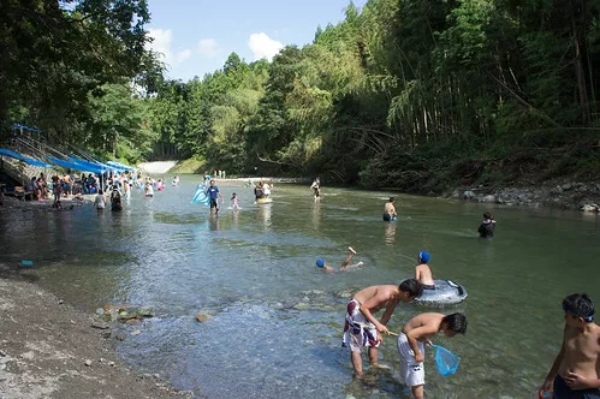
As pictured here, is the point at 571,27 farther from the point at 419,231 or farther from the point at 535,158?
the point at 419,231

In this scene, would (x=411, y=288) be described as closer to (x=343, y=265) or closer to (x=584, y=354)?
(x=584, y=354)

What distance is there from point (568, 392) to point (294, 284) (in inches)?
295

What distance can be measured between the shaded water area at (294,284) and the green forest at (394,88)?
5.13 metres

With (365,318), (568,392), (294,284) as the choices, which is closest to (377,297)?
(365,318)

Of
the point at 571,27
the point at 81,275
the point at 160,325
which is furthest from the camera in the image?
the point at 571,27

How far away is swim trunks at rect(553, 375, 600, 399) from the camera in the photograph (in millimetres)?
4195

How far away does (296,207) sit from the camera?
29.1m

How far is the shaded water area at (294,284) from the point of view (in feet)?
22.3

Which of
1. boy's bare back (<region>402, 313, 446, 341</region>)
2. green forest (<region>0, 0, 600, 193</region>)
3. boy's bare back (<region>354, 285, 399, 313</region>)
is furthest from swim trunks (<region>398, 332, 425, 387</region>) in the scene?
green forest (<region>0, 0, 600, 193</region>)

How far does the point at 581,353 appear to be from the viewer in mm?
4258

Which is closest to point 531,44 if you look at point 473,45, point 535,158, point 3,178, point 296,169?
point 473,45

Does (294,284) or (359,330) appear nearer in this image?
(359,330)

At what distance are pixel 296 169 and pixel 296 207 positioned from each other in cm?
3584

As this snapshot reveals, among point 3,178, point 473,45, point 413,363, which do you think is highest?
point 473,45
